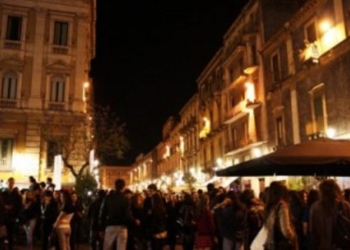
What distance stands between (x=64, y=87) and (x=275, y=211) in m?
23.5

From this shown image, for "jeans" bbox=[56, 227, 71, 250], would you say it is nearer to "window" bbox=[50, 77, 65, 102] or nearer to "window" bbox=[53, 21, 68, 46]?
"window" bbox=[50, 77, 65, 102]

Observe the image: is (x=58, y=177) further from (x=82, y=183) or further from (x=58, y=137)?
(x=58, y=137)

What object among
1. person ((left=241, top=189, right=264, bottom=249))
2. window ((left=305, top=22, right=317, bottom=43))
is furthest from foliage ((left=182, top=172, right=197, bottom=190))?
person ((left=241, top=189, right=264, bottom=249))

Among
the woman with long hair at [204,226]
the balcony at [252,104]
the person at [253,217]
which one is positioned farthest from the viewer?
the balcony at [252,104]

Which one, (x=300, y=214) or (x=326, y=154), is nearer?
(x=326, y=154)

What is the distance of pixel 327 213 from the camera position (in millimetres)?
5090

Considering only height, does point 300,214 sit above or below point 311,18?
below

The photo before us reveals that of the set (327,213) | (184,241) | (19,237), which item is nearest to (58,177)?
(19,237)

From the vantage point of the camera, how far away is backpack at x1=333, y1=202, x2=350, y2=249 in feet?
16.3

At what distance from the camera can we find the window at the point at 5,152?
24.8 m

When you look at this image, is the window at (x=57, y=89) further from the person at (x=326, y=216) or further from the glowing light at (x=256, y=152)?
the person at (x=326, y=216)

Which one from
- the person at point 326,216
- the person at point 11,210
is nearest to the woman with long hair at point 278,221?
the person at point 326,216

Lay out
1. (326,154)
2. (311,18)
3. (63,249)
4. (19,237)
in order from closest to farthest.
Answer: (326,154) → (63,249) → (19,237) → (311,18)

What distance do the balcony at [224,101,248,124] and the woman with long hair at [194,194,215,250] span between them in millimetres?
22547
